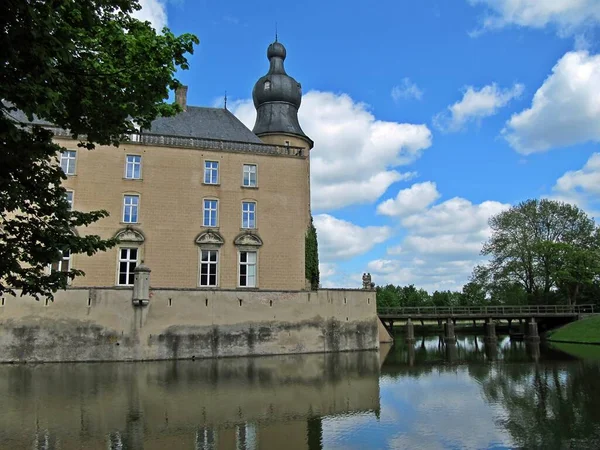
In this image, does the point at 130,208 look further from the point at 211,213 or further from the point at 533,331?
the point at 533,331

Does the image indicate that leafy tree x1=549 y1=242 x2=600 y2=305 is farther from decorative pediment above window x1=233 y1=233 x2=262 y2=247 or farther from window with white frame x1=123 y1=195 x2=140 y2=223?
window with white frame x1=123 y1=195 x2=140 y2=223

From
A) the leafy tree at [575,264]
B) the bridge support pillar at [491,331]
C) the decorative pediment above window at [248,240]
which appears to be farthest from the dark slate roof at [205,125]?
the leafy tree at [575,264]

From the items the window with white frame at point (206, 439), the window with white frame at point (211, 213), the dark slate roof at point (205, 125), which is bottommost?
the window with white frame at point (206, 439)

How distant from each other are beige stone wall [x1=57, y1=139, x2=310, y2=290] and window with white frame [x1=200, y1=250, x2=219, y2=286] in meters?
0.30

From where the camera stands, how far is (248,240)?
25.8 m

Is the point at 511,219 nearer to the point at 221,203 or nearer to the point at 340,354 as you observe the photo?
the point at 340,354

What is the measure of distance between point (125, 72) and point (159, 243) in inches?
764

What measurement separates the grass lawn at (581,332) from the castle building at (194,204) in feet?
64.5

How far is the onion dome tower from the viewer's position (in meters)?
29.3

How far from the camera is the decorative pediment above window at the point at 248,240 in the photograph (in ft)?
84.2

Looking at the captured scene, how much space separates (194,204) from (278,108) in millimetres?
8429

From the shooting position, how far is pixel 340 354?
2541cm

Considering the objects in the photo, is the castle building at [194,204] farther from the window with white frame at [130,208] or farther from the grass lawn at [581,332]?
the grass lawn at [581,332]

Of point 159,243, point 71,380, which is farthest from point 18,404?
point 159,243
